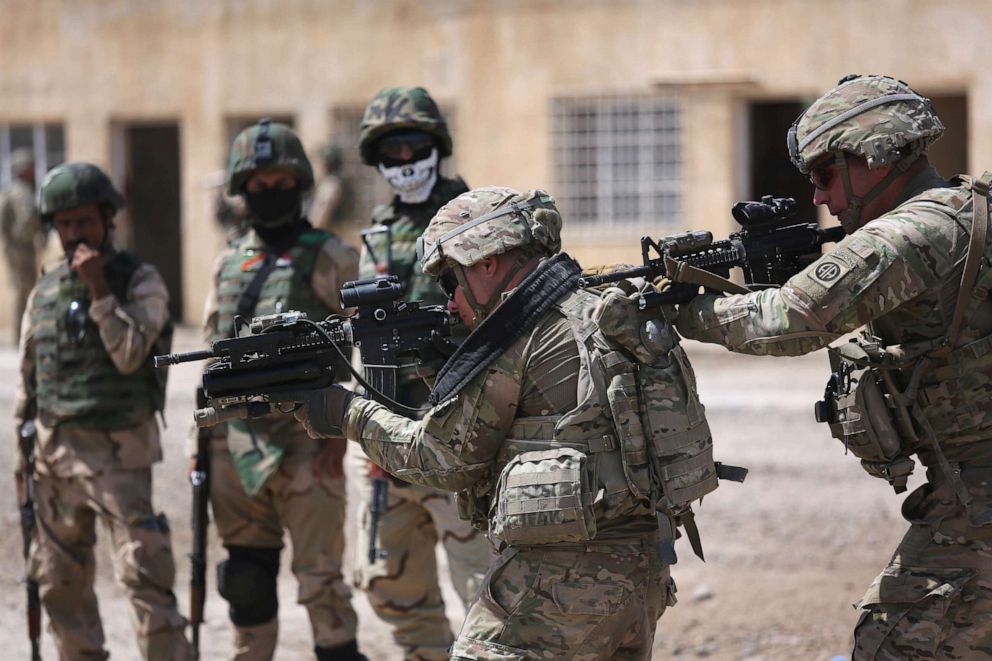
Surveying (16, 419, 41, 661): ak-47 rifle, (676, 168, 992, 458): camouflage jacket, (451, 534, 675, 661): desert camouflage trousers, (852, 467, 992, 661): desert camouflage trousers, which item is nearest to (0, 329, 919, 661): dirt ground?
(16, 419, 41, 661): ak-47 rifle

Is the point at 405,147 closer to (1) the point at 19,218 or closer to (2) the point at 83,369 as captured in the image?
(2) the point at 83,369

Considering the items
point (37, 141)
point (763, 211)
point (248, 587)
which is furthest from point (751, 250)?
point (37, 141)

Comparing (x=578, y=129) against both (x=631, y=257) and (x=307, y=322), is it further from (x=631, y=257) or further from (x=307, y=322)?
(x=307, y=322)

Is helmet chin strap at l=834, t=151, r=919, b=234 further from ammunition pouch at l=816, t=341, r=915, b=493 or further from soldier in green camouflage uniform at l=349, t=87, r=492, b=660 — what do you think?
soldier in green camouflage uniform at l=349, t=87, r=492, b=660

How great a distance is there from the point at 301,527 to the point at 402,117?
5.68 ft

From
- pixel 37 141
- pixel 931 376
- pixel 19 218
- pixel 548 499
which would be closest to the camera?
pixel 548 499

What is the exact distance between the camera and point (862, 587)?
25.1 ft

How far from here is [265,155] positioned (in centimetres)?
628

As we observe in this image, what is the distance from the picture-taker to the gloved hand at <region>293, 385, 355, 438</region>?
4.48m

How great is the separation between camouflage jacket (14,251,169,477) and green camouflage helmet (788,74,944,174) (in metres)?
2.83

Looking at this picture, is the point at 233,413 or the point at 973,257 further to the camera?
the point at 233,413

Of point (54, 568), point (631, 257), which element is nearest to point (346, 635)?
point (54, 568)

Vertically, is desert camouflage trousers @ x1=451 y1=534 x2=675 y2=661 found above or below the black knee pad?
above

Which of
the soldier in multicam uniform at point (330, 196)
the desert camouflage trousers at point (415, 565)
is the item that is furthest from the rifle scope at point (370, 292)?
the soldier in multicam uniform at point (330, 196)
